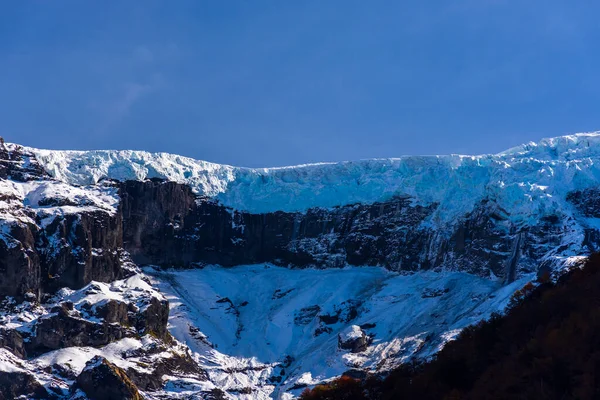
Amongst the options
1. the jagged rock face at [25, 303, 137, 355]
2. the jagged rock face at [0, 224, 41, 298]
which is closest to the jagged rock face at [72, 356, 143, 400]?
the jagged rock face at [25, 303, 137, 355]

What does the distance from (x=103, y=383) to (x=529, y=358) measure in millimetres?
102423

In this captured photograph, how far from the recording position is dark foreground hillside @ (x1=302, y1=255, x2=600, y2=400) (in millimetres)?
72125

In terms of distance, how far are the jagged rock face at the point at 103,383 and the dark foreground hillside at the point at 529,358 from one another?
64.0 metres

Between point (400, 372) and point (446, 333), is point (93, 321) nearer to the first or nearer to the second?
point (446, 333)

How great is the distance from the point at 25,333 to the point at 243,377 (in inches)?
1460

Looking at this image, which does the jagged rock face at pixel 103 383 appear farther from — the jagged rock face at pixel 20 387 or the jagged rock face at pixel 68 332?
the jagged rock face at pixel 68 332

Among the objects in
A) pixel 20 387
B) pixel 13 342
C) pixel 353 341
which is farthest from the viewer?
pixel 353 341

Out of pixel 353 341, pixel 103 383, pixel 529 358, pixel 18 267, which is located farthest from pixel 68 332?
pixel 529 358

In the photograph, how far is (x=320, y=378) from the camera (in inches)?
A: 7431

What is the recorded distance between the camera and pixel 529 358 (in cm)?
7769

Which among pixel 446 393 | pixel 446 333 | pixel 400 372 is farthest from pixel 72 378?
pixel 446 393

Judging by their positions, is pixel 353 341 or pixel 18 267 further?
pixel 353 341

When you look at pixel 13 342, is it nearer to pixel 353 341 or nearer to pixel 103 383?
pixel 103 383

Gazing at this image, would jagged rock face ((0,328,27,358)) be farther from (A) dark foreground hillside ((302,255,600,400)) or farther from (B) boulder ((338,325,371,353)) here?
(A) dark foreground hillside ((302,255,600,400))
